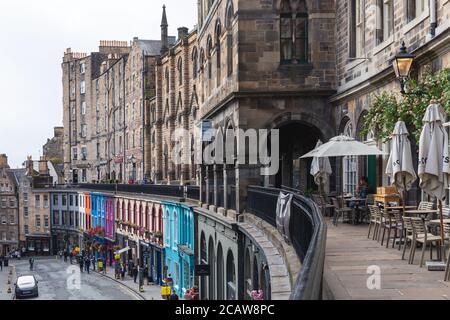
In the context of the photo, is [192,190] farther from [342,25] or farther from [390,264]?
[390,264]

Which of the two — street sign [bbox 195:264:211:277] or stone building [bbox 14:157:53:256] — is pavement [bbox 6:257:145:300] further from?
stone building [bbox 14:157:53:256]

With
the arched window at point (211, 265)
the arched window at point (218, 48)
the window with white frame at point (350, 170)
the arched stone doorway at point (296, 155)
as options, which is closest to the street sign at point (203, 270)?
the arched window at point (211, 265)

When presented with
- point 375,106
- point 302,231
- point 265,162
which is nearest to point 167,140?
point 265,162

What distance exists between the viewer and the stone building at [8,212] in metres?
85.1

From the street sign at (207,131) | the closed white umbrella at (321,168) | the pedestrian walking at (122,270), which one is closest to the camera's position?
the closed white umbrella at (321,168)

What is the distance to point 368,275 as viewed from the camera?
404 inches

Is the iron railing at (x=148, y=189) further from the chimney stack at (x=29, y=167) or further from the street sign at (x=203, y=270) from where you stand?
the chimney stack at (x=29, y=167)

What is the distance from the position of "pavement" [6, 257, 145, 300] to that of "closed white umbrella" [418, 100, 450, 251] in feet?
102

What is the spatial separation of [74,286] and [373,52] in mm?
35910

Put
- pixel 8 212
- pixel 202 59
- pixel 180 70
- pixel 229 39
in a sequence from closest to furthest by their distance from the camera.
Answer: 1. pixel 229 39
2. pixel 202 59
3. pixel 180 70
4. pixel 8 212

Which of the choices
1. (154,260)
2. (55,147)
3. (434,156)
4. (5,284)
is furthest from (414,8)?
(55,147)

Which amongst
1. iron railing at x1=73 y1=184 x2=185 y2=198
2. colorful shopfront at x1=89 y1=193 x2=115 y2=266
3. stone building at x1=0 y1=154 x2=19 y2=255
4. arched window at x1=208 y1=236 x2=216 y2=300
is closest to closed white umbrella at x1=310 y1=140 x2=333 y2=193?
arched window at x1=208 y1=236 x2=216 y2=300

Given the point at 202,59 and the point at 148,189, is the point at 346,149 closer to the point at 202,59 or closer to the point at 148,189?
the point at 202,59

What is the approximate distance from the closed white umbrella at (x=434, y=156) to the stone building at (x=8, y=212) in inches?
3141
